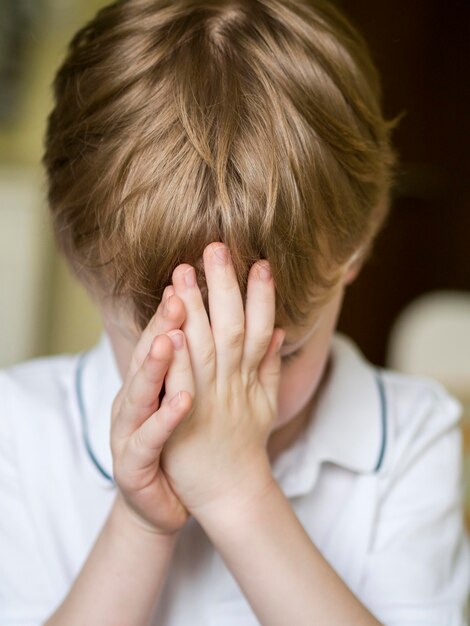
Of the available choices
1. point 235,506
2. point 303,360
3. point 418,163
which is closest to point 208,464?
point 235,506

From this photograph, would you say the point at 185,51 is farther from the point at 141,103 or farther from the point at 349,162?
the point at 349,162

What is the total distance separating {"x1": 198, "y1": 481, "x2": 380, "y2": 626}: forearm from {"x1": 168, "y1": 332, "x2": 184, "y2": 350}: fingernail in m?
0.15

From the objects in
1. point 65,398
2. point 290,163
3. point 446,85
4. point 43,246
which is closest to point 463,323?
point 65,398

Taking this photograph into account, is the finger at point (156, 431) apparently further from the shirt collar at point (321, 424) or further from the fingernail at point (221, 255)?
the shirt collar at point (321, 424)

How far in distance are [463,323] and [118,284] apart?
3.00ft

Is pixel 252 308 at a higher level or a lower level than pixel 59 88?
lower

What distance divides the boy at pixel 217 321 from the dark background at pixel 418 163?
65.8 inches

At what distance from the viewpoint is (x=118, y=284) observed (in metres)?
0.65

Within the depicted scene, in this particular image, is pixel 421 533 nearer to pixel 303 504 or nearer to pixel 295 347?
pixel 303 504

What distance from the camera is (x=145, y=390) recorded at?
60 cm

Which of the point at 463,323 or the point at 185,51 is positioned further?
the point at 463,323

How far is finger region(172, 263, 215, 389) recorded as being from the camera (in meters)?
0.58

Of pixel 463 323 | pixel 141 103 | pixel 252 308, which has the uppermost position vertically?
pixel 141 103

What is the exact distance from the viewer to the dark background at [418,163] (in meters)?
2.45
